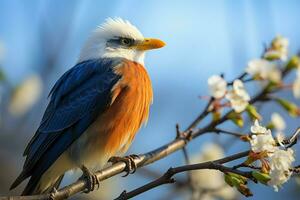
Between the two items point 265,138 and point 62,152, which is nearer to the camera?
point 265,138

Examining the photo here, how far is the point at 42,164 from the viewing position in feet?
15.7

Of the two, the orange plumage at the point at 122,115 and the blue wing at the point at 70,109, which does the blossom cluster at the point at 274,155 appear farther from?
the blue wing at the point at 70,109

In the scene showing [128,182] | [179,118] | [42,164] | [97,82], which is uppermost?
[97,82]

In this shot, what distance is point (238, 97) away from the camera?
4016 millimetres

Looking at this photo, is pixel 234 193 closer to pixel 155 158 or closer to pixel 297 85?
pixel 155 158

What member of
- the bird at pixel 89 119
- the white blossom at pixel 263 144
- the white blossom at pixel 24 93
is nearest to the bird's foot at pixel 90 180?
the bird at pixel 89 119

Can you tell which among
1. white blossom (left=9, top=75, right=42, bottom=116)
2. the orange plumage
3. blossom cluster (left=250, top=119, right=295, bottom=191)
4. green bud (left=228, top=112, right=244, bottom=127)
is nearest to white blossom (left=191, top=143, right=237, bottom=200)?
the orange plumage

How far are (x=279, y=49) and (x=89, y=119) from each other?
1.62 meters

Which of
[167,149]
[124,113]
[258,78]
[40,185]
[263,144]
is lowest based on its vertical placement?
[40,185]

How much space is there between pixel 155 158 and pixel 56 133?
1.00 m

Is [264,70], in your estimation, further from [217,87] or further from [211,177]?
[211,177]

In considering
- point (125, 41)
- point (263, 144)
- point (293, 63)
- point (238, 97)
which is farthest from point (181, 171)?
point (125, 41)

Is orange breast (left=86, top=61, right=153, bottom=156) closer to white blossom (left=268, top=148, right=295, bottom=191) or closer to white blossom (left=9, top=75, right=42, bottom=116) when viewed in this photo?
white blossom (left=9, top=75, right=42, bottom=116)

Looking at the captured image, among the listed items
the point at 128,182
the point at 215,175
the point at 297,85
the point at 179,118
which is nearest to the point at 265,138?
the point at 297,85
